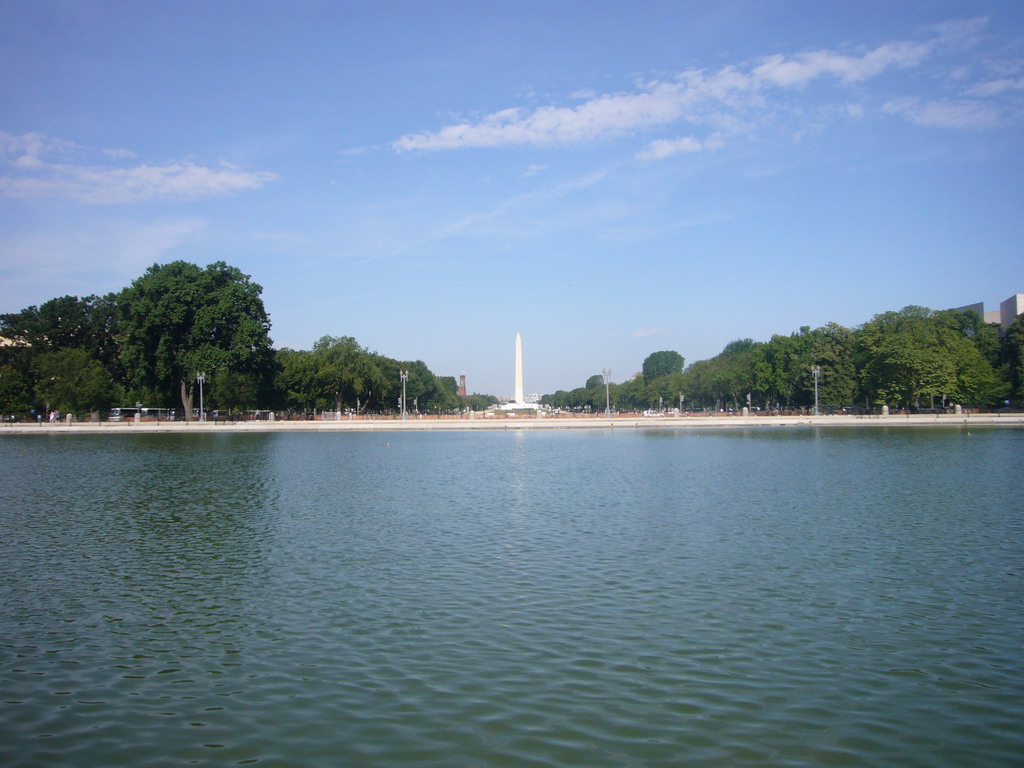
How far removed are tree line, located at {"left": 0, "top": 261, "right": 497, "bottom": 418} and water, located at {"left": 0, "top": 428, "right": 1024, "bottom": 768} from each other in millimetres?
48221

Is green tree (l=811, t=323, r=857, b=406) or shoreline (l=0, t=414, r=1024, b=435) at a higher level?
green tree (l=811, t=323, r=857, b=406)

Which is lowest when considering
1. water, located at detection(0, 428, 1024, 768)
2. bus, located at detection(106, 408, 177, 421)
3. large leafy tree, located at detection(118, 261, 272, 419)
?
water, located at detection(0, 428, 1024, 768)

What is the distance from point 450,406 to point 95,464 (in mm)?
118594

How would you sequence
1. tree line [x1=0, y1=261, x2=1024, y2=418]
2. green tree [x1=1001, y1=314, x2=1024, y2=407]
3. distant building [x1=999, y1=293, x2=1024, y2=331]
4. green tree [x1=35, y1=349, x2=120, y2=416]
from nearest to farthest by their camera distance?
tree line [x1=0, y1=261, x2=1024, y2=418] → green tree [x1=35, y1=349, x2=120, y2=416] → green tree [x1=1001, y1=314, x2=1024, y2=407] → distant building [x1=999, y1=293, x2=1024, y2=331]

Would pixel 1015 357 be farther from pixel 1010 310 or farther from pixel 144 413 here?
pixel 144 413

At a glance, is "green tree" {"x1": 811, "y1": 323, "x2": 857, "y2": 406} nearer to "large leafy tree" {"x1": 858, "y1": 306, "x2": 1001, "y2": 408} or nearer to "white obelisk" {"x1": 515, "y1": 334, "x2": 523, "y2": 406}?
→ "large leafy tree" {"x1": 858, "y1": 306, "x2": 1001, "y2": 408}

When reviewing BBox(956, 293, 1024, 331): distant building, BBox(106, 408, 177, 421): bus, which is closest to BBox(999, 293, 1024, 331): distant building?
BBox(956, 293, 1024, 331): distant building

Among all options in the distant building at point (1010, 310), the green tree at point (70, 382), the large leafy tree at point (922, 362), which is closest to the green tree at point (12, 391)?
the green tree at point (70, 382)

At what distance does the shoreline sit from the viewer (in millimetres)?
65244

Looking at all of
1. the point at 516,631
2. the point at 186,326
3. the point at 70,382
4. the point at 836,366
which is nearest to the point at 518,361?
the point at 836,366

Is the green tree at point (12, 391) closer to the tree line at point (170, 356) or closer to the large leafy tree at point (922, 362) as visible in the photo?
the tree line at point (170, 356)

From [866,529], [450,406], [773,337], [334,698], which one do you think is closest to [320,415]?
[773,337]

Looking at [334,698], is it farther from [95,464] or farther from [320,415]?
[320,415]

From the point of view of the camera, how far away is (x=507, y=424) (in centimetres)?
7538
